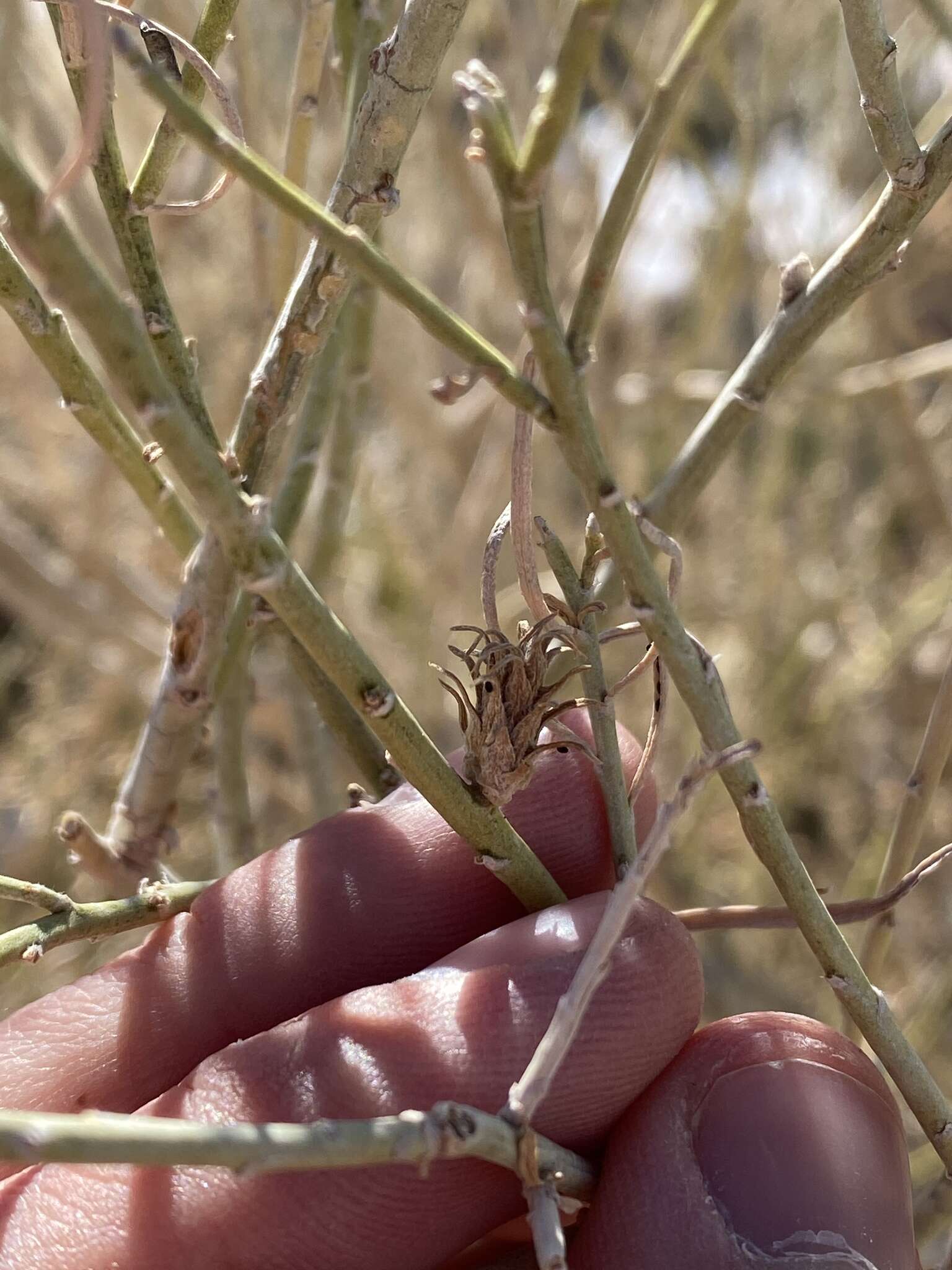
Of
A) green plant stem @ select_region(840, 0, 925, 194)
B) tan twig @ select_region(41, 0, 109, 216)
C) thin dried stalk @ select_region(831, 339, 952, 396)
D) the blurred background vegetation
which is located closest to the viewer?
tan twig @ select_region(41, 0, 109, 216)

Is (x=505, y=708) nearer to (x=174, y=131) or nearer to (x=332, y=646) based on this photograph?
(x=332, y=646)

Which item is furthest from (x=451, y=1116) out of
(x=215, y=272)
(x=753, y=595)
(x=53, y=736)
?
(x=215, y=272)

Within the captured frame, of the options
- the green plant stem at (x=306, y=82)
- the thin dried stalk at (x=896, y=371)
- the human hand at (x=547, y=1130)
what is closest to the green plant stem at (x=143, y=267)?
the green plant stem at (x=306, y=82)

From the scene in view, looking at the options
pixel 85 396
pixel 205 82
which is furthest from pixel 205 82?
pixel 85 396

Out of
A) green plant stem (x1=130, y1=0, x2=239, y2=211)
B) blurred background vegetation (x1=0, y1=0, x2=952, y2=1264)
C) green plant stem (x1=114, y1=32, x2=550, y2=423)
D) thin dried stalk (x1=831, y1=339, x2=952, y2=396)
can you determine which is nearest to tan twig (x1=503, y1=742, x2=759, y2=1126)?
green plant stem (x1=114, y1=32, x2=550, y2=423)

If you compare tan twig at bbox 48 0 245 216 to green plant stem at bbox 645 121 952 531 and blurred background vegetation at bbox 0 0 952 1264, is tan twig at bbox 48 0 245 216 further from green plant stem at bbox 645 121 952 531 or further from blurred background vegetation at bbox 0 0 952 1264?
blurred background vegetation at bbox 0 0 952 1264

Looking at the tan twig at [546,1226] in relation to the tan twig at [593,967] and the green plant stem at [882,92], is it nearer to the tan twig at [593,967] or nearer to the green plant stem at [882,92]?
the tan twig at [593,967]
